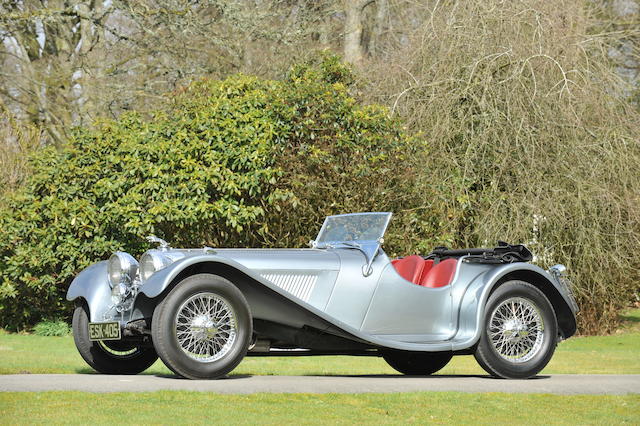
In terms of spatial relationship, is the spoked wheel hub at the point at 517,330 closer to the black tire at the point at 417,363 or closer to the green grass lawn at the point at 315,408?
the black tire at the point at 417,363

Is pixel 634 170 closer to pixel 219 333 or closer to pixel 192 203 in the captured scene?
pixel 192 203

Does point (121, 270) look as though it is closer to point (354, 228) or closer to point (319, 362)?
point (354, 228)

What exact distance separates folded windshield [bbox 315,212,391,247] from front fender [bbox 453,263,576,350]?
983mm

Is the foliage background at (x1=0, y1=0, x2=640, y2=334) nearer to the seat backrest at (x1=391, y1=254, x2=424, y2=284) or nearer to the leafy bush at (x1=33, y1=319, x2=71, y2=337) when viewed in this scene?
the leafy bush at (x1=33, y1=319, x2=71, y2=337)

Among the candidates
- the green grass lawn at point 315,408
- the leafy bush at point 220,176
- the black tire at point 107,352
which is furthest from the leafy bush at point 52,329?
the green grass lawn at point 315,408

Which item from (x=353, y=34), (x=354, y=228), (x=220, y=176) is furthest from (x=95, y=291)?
(x=353, y=34)

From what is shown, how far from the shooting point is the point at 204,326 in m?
7.54

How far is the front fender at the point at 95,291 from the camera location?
26.9ft

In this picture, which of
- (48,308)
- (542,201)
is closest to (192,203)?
(48,308)

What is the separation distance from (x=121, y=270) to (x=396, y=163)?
7903mm

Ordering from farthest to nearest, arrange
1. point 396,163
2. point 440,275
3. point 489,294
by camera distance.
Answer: point 396,163
point 440,275
point 489,294

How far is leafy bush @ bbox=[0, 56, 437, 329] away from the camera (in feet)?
48.8

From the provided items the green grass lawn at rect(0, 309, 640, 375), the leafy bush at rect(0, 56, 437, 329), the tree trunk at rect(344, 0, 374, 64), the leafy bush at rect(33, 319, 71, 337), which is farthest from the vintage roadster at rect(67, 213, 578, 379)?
the tree trunk at rect(344, 0, 374, 64)

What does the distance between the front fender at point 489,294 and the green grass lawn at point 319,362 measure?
202 cm
